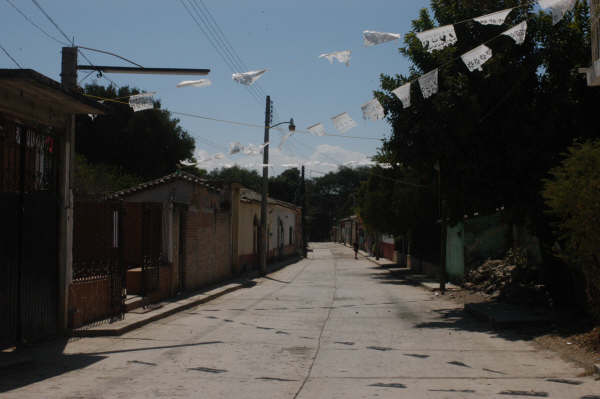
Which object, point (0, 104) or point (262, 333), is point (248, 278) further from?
point (0, 104)

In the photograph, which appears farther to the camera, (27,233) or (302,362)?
(27,233)

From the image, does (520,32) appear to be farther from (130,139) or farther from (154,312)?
(130,139)

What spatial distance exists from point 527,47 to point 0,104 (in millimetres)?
10671

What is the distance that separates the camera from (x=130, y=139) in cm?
4288

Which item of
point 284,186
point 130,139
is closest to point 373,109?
point 130,139

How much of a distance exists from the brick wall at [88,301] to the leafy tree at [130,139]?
1208 inches

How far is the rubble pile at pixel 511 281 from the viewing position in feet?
48.6

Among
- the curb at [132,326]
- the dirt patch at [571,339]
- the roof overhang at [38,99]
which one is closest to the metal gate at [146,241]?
the curb at [132,326]

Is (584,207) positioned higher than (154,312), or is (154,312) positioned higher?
(584,207)

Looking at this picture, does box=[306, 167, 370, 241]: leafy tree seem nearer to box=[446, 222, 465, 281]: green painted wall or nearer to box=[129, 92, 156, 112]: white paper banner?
box=[446, 222, 465, 281]: green painted wall

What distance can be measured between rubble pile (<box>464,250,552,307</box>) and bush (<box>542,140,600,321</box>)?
5.01 metres

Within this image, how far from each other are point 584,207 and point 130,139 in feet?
126

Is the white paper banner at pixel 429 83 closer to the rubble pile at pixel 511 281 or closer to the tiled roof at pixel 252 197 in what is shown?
the rubble pile at pixel 511 281

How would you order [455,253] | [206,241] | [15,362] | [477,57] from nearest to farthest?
1. [15,362]
2. [477,57]
3. [206,241]
4. [455,253]
